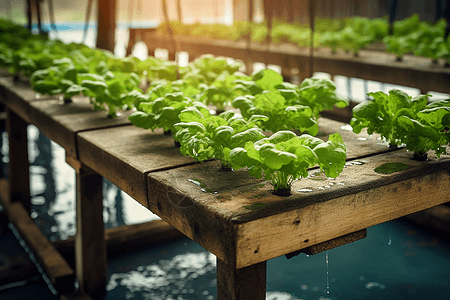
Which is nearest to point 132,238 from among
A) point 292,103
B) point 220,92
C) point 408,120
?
point 220,92

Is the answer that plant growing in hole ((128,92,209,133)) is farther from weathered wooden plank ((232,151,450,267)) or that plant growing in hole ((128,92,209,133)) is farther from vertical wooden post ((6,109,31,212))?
vertical wooden post ((6,109,31,212))

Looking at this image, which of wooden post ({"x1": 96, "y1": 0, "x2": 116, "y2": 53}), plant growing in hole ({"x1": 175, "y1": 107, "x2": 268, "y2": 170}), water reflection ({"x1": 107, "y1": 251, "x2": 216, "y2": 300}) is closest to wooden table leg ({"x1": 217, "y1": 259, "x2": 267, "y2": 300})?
plant growing in hole ({"x1": 175, "y1": 107, "x2": 268, "y2": 170})

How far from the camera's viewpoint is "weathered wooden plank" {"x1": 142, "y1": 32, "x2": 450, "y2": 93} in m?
3.55

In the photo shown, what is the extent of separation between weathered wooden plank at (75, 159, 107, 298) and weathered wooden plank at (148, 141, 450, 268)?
113cm

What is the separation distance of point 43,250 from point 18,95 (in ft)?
3.41

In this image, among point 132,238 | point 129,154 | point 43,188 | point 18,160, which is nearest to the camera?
point 129,154

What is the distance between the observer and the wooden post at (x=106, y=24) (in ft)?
17.3

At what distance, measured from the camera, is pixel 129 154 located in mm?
1730

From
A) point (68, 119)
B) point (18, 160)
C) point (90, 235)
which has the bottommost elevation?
point (90, 235)

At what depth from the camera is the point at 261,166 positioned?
49.7 inches

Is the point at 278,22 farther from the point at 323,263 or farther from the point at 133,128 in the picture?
the point at 133,128

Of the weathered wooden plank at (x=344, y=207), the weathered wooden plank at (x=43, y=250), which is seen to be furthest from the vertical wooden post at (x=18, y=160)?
the weathered wooden plank at (x=344, y=207)

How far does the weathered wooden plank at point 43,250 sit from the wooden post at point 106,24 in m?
2.25

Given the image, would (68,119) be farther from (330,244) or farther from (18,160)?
(18,160)
